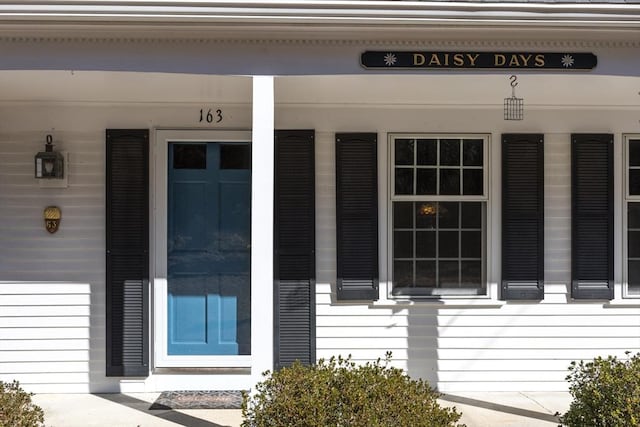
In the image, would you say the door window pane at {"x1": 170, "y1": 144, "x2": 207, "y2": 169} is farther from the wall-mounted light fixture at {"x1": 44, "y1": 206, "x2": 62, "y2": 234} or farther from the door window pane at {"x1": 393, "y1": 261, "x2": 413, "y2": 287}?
the door window pane at {"x1": 393, "y1": 261, "x2": 413, "y2": 287}

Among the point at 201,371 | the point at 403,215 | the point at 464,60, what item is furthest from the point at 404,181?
the point at 201,371

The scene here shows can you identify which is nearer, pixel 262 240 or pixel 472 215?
pixel 262 240

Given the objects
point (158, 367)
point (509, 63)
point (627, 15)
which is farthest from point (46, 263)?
point (627, 15)

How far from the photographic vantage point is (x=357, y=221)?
20.6 feet

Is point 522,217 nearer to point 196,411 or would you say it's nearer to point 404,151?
point 404,151

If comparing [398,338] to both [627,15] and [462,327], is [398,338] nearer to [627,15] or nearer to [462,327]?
[462,327]

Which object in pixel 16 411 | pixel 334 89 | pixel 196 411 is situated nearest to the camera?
pixel 16 411

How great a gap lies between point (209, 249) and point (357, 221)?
1.39m

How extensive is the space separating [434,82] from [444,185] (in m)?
1.26

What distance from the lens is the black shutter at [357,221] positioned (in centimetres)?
629

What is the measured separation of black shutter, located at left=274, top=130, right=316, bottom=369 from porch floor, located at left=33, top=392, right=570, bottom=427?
2.92 feet

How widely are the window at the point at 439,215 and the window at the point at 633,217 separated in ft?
4.31

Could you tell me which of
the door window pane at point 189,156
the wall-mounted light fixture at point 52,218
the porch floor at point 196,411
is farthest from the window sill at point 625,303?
the wall-mounted light fixture at point 52,218

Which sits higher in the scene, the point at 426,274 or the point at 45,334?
the point at 426,274
